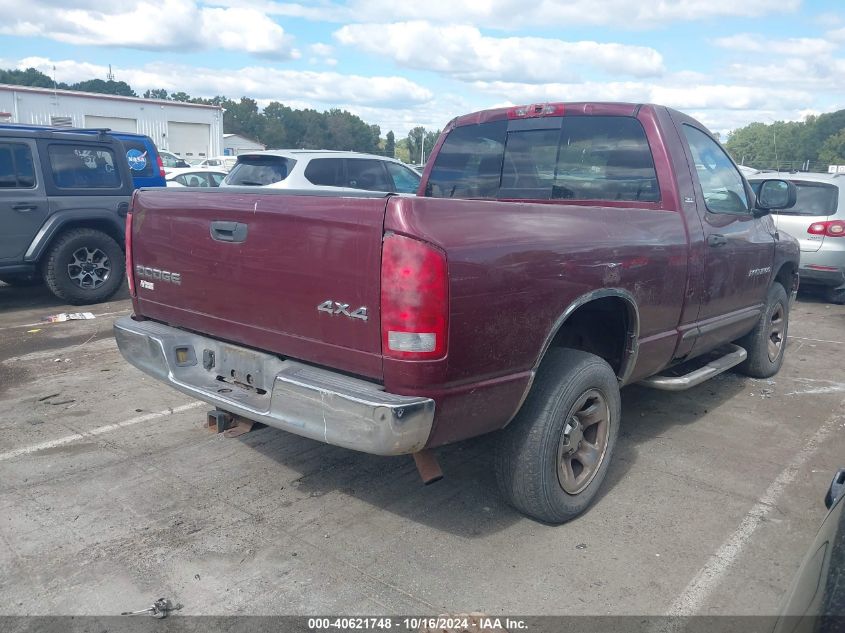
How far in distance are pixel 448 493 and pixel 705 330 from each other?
1.97 m

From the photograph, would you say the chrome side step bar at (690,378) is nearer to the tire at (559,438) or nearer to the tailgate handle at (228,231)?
the tire at (559,438)

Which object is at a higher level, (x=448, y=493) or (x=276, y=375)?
(x=276, y=375)

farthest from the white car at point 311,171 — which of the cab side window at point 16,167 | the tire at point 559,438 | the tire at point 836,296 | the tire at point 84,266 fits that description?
the tire at point 559,438

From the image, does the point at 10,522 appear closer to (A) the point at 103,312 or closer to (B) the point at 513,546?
(B) the point at 513,546

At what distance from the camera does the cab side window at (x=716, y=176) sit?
4.40 metres

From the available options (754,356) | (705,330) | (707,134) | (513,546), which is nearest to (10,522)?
(513,546)

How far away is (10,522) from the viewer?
3410 millimetres

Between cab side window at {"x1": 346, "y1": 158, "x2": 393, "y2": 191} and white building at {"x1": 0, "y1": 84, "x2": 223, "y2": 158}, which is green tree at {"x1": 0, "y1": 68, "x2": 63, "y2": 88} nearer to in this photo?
white building at {"x1": 0, "y1": 84, "x2": 223, "y2": 158}

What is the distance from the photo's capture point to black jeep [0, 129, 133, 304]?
7.94 meters

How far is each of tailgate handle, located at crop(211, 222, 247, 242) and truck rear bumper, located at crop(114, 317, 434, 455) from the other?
1.66 feet

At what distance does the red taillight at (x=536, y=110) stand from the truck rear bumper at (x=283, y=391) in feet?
8.09

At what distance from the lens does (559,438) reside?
3246 millimetres

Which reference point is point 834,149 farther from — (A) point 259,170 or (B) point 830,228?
(A) point 259,170

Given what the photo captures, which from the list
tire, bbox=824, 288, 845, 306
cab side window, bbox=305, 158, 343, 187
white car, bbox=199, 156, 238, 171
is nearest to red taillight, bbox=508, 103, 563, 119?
cab side window, bbox=305, 158, 343, 187
